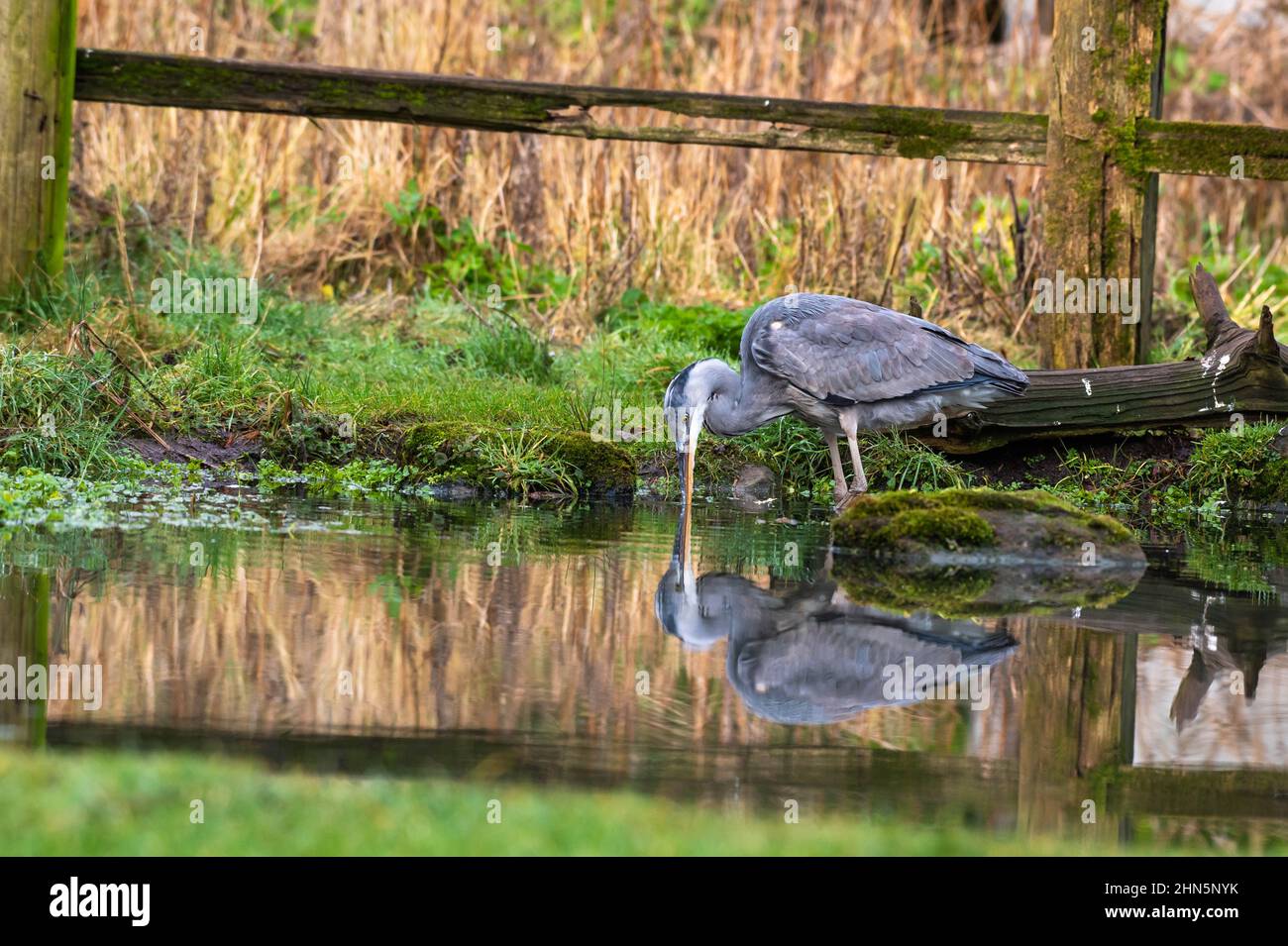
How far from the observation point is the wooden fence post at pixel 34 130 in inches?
375

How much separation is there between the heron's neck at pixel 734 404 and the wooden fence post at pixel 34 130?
423 centimetres

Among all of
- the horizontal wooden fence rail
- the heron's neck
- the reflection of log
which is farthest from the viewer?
the horizontal wooden fence rail

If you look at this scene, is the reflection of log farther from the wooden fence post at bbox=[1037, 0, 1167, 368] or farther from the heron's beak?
the heron's beak

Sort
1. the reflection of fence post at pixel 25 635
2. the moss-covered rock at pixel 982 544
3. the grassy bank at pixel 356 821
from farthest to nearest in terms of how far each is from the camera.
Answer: the moss-covered rock at pixel 982 544
the reflection of fence post at pixel 25 635
the grassy bank at pixel 356 821

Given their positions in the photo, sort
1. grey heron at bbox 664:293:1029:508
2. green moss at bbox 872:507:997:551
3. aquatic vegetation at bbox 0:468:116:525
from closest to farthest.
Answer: green moss at bbox 872:507:997:551
aquatic vegetation at bbox 0:468:116:525
grey heron at bbox 664:293:1029:508

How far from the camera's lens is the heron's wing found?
338 inches

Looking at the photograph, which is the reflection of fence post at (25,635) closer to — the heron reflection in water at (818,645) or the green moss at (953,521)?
the heron reflection in water at (818,645)

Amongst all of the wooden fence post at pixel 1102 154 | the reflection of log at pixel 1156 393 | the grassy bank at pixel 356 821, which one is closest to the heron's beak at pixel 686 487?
the reflection of log at pixel 1156 393

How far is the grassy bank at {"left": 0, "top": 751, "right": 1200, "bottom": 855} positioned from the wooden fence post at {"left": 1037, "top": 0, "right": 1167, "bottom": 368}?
6.44m

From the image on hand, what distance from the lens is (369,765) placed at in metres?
3.94

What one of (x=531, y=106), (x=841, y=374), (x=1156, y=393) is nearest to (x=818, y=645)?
(x=841, y=374)

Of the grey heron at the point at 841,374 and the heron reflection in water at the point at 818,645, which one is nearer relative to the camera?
the heron reflection in water at the point at 818,645

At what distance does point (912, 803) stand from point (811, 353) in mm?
4888

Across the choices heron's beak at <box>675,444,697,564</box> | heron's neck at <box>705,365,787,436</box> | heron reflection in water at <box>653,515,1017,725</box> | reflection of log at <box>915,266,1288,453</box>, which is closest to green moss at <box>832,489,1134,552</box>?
heron reflection in water at <box>653,515,1017,725</box>
